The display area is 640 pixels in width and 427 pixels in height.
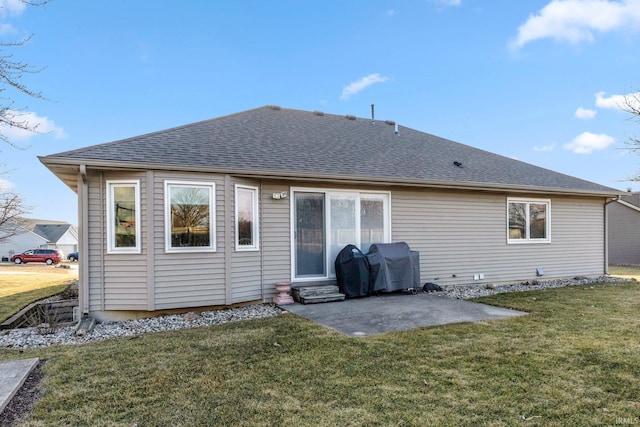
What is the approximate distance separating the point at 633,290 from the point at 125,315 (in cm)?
1109

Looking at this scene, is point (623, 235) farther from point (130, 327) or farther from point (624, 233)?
point (130, 327)

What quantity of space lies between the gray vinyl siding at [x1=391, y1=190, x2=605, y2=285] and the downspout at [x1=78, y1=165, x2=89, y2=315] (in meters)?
6.15

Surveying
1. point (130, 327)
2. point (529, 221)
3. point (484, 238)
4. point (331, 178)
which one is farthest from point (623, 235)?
point (130, 327)

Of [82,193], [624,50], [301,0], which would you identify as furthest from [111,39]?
[624,50]

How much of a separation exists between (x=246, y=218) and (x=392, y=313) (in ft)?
10.6

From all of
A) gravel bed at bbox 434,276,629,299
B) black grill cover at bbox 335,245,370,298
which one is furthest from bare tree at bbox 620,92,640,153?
black grill cover at bbox 335,245,370,298

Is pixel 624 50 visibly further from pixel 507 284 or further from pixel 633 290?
pixel 507 284

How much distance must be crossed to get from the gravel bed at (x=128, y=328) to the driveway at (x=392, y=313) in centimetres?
84

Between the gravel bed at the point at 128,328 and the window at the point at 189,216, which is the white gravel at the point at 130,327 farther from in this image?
the window at the point at 189,216

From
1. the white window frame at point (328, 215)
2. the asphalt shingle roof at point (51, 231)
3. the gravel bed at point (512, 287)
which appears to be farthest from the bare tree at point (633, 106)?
the asphalt shingle roof at point (51, 231)

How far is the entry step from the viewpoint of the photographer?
23.4 ft

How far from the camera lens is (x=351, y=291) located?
7516 millimetres

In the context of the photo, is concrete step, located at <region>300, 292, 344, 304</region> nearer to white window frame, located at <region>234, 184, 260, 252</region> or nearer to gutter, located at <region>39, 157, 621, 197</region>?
white window frame, located at <region>234, 184, 260, 252</region>

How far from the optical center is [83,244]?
6.18 m
